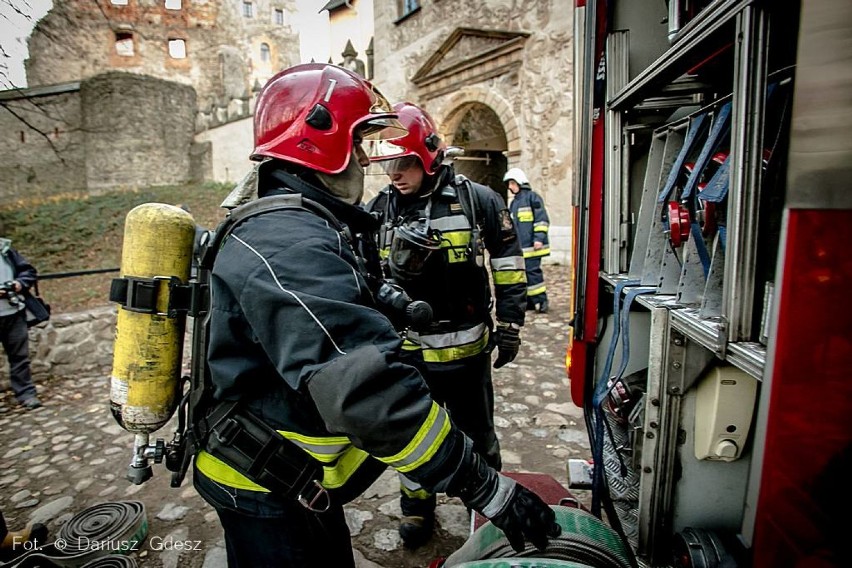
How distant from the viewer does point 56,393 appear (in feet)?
16.8

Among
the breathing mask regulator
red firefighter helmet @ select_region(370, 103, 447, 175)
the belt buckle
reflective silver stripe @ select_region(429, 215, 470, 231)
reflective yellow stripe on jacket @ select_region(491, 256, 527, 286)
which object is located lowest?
the belt buckle

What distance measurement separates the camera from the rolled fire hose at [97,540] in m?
2.36

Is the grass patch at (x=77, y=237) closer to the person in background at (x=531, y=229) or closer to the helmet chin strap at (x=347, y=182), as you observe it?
the person in background at (x=531, y=229)

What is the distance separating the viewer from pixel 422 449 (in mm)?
1290

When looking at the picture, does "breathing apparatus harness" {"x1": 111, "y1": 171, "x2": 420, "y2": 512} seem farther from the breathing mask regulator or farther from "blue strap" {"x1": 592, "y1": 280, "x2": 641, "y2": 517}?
"blue strap" {"x1": 592, "y1": 280, "x2": 641, "y2": 517}

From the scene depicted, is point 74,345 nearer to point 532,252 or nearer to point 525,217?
point 532,252

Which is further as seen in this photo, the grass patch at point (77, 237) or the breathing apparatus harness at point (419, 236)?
the grass patch at point (77, 237)

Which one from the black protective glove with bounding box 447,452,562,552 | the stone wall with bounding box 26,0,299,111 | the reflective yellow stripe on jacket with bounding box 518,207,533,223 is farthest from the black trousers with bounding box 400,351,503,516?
the stone wall with bounding box 26,0,299,111

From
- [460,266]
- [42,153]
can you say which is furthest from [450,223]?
[42,153]

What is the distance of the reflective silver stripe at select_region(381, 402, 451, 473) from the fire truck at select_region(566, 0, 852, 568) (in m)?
0.71

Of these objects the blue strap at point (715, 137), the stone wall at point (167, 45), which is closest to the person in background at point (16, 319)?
the blue strap at point (715, 137)

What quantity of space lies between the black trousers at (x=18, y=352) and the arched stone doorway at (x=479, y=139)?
11076 millimetres

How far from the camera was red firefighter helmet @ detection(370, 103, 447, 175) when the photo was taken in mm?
2684

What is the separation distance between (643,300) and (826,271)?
907mm
